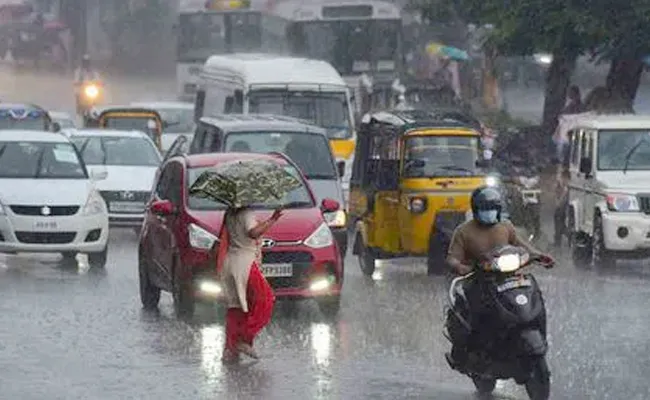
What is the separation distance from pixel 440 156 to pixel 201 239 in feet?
20.2

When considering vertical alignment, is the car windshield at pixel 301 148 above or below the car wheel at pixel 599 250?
above

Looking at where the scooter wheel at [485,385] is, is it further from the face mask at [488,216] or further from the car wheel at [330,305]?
the car wheel at [330,305]

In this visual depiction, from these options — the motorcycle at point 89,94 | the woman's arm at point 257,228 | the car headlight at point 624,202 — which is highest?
the woman's arm at point 257,228

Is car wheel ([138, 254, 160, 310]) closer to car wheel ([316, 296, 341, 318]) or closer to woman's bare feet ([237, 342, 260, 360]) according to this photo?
car wheel ([316, 296, 341, 318])

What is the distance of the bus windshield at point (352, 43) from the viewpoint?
162 feet

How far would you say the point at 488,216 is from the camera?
14.5 metres

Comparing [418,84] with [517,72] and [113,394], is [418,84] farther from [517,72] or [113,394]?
[113,394]

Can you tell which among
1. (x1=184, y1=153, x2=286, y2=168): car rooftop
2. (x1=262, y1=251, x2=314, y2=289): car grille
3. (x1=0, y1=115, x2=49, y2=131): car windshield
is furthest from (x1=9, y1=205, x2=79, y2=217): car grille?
(x1=0, y1=115, x2=49, y2=131): car windshield

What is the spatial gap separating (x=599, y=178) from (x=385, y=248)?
3.29m

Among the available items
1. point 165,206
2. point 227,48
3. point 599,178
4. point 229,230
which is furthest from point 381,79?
point 229,230

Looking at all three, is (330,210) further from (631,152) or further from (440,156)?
(631,152)

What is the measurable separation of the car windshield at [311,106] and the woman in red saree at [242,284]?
18655mm

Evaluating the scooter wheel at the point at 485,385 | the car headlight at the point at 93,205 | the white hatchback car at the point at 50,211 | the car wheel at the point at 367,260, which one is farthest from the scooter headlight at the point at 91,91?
the scooter wheel at the point at 485,385

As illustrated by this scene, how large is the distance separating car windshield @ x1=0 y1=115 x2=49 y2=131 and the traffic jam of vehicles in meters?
0.04
